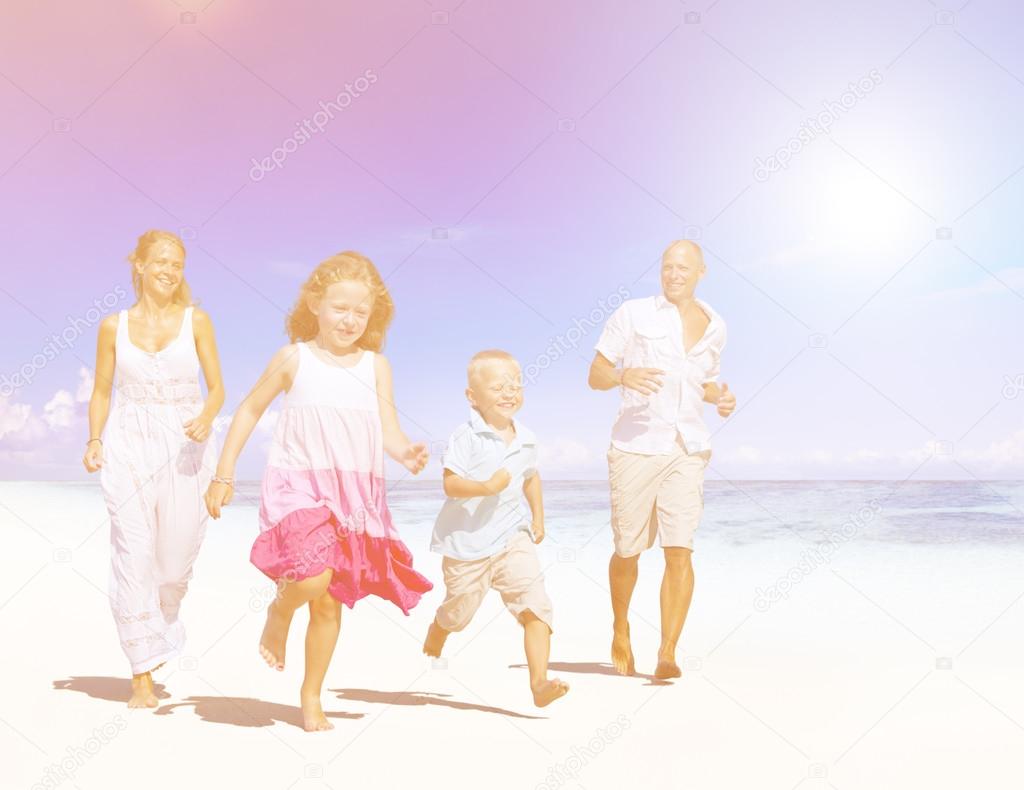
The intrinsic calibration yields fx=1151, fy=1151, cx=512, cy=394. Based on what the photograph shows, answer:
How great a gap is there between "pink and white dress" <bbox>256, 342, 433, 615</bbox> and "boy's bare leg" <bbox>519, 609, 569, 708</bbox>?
58 centimetres

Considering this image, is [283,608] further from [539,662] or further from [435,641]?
[539,662]

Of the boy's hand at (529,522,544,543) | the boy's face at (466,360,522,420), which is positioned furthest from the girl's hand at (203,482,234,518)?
the boy's hand at (529,522,544,543)

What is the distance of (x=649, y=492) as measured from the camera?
6684 millimetres

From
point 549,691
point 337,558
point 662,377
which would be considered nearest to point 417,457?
point 337,558

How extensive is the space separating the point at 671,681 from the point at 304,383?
8.80 feet

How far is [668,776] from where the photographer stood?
457 cm

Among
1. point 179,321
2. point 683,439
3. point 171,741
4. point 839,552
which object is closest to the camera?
point 171,741

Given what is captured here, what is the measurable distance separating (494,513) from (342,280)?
132 centimetres

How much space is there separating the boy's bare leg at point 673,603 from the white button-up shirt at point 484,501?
1.23 meters

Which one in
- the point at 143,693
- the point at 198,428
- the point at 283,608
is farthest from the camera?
the point at 198,428

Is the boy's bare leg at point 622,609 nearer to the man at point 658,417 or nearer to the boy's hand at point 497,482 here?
the man at point 658,417

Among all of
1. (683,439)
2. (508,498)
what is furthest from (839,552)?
(508,498)

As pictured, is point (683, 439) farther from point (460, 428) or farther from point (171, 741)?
point (171, 741)

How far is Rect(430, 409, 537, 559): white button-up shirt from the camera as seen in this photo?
538 cm
